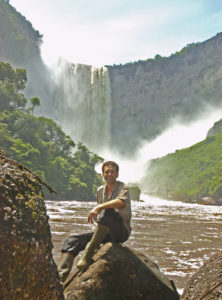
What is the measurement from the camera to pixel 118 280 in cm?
353

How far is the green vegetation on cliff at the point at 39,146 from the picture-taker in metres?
47.1

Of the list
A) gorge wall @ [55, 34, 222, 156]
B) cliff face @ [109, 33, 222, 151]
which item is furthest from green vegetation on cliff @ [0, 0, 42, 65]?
cliff face @ [109, 33, 222, 151]

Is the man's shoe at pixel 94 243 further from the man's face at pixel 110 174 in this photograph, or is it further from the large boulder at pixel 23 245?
the large boulder at pixel 23 245

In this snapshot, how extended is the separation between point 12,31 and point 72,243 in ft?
328

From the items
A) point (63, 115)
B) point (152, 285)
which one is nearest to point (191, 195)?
point (63, 115)

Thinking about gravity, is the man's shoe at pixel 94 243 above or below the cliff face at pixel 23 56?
→ below

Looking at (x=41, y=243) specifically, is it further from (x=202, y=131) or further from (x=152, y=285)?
(x=202, y=131)

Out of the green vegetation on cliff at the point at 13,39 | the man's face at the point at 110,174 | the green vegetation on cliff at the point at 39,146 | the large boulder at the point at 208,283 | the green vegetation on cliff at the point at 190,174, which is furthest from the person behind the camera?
the green vegetation on cliff at the point at 13,39

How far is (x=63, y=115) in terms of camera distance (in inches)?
3440

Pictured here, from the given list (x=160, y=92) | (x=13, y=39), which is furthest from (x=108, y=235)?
(x=160, y=92)

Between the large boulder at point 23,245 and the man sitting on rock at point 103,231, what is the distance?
49.3 inches

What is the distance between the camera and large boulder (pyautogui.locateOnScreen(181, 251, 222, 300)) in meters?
2.59

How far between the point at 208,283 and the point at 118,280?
1.14m

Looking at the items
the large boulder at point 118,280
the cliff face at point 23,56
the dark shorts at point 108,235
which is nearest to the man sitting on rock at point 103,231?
the dark shorts at point 108,235
